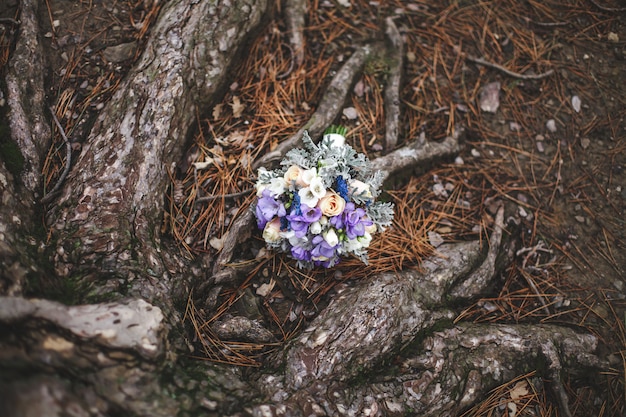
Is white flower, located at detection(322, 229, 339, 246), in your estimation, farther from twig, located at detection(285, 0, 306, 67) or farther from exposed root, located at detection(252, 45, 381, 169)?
twig, located at detection(285, 0, 306, 67)

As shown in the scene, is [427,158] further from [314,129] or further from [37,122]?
[37,122]

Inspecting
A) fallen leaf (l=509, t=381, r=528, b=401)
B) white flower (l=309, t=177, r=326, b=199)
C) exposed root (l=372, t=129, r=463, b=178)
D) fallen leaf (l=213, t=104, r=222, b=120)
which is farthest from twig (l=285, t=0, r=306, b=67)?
fallen leaf (l=509, t=381, r=528, b=401)

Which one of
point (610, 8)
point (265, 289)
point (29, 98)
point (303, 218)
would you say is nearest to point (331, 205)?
point (303, 218)

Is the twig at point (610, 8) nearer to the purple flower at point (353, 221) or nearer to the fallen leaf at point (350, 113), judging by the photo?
the fallen leaf at point (350, 113)

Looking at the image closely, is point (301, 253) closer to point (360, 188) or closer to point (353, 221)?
point (353, 221)

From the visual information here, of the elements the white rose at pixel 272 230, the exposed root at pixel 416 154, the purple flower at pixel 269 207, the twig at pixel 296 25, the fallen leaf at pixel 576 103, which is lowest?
the fallen leaf at pixel 576 103

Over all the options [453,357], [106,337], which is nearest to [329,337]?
[453,357]

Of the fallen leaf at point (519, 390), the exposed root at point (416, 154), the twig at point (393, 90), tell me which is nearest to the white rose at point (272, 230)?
the exposed root at point (416, 154)
